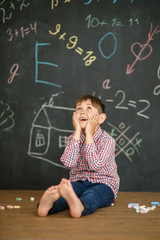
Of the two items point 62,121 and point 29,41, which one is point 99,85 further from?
point 29,41

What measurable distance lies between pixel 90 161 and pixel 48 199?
454 mm

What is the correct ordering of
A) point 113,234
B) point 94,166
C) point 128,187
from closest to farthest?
point 113,234 < point 94,166 < point 128,187

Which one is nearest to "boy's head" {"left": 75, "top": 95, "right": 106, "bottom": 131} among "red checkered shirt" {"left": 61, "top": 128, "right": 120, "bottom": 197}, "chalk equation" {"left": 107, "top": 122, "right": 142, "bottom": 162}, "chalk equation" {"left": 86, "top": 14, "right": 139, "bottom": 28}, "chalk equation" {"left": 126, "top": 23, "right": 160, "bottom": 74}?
"red checkered shirt" {"left": 61, "top": 128, "right": 120, "bottom": 197}

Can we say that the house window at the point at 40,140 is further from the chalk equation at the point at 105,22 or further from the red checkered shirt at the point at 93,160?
the chalk equation at the point at 105,22

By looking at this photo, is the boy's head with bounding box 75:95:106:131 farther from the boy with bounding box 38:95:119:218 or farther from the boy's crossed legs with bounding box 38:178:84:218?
the boy's crossed legs with bounding box 38:178:84:218

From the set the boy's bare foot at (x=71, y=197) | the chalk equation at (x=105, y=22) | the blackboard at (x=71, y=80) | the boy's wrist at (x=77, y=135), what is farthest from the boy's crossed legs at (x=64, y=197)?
the chalk equation at (x=105, y=22)

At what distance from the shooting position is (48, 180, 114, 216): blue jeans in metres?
1.97

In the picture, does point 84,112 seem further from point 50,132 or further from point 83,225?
point 83,225

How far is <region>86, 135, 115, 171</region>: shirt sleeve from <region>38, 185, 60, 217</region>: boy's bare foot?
0.42 m

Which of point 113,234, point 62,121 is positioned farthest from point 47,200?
point 62,121

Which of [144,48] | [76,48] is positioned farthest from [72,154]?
[144,48]

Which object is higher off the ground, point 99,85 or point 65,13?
point 65,13

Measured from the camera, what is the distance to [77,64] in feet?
10.4

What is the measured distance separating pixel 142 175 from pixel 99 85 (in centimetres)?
97
